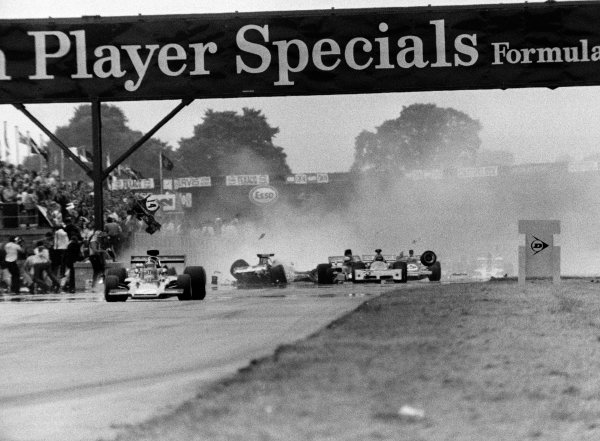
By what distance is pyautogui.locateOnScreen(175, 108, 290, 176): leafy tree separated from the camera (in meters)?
95.5

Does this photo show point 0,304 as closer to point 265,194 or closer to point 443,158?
point 265,194

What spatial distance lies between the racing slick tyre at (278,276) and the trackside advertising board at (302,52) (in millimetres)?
5151

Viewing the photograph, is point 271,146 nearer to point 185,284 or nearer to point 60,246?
point 60,246

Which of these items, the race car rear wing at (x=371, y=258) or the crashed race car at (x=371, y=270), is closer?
the crashed race car at (x=371, y=270)

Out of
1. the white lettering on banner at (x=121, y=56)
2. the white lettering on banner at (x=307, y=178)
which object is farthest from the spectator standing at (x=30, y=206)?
the white lettering on banner at (x=307, y=178)

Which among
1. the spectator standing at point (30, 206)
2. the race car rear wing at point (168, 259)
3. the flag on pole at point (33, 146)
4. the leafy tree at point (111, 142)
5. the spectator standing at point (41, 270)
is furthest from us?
the leafy tree at point (111, 142)

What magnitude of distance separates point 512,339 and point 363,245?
68.0 meters

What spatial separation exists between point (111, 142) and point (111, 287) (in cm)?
9347

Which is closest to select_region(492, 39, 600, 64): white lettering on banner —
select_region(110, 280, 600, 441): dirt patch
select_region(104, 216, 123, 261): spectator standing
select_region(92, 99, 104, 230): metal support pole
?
select_region(92, 99, 104, 230): metal support pole

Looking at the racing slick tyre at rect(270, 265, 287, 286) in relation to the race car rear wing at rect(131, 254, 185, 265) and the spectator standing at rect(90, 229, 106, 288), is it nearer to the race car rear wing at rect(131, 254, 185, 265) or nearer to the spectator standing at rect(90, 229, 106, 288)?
the spectator standing at rect(90, 229, 106, 288)

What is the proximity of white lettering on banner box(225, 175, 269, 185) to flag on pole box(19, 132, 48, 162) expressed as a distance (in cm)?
2251

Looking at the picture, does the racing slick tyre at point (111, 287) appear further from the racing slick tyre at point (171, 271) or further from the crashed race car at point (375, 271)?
the crashed race car at point (375, 271)

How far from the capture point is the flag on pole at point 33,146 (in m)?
52.5

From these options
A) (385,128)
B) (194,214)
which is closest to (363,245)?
(194,214)
